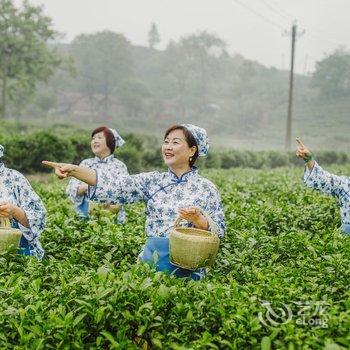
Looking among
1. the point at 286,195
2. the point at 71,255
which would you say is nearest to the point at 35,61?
the point at 286,195

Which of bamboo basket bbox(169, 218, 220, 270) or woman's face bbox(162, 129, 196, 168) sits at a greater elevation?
woman's face bbox(162, 129, 196, 168)

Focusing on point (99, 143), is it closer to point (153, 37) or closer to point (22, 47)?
point (22, 47)

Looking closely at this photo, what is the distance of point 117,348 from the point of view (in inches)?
96.0

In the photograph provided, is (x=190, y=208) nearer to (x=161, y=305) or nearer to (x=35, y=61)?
(x=161, y=305)

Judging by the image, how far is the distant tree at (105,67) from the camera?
7838 cm

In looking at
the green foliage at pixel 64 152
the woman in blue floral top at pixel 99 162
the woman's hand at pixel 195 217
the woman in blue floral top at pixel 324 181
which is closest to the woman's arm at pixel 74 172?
the woman's hand at pixel 195 217

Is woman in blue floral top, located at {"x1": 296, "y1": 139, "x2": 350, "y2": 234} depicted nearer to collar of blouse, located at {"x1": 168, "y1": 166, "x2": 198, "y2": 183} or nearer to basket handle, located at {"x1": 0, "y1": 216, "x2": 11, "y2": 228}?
collar of blouse, located at {"x1": 168, "y1": 166, "x2": 198, "y2": 183}

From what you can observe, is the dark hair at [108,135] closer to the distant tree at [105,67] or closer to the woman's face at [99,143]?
the woman's face at [99,143]

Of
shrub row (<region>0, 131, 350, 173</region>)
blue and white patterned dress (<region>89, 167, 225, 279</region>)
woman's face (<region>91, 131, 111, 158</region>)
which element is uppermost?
woman's face (<region>91, 131, 111, 158</region>)

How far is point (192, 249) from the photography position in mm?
3297

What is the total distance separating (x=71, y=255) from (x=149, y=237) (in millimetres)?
687

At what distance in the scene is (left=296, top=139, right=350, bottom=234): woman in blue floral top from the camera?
465 centimetres

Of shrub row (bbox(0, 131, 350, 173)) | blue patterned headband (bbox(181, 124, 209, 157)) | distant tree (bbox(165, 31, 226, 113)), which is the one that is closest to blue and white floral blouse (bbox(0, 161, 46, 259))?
blue patterned headband (bbox(181, 124, 209, 157))

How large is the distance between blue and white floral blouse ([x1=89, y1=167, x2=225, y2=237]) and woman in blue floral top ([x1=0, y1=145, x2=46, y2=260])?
61 centimetres
